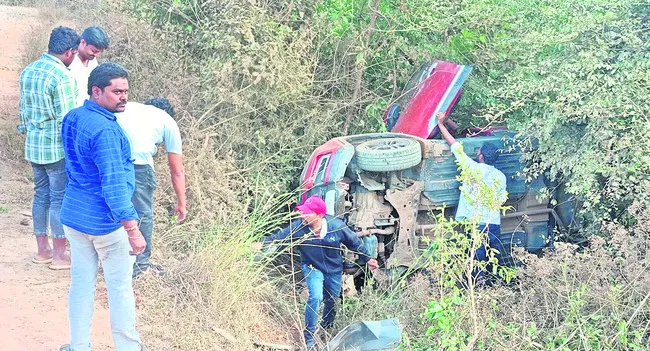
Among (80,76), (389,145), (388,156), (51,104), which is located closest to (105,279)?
(51,104)

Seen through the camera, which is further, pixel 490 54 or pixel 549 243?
pixel 490 54

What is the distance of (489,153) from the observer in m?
6.51

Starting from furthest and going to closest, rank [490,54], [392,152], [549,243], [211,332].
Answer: [490,54] → [549,243] → [392,152] → [211,332]

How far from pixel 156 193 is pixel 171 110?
91 centimetres

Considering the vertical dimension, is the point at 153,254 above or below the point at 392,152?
below

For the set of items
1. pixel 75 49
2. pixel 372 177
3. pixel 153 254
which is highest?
pixel 75 49

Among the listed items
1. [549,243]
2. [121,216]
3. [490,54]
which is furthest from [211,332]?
[490,54]

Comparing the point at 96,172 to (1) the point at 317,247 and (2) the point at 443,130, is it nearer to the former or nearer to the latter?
(1) the point at 317,247

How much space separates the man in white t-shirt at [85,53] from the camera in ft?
17.4

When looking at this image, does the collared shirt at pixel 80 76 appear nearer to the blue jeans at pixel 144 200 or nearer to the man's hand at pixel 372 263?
the blue jeans at pixel 144 200

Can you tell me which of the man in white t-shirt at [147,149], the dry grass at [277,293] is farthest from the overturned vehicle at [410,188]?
the man in white t-shirt at [147,149]

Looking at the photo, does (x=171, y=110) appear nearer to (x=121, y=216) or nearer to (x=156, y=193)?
(x=156, y=193)

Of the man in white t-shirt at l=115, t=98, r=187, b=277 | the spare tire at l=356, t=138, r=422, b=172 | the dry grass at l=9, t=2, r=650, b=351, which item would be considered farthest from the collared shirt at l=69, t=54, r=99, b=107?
the spare tire at l=356, t=138, r=422, b=172

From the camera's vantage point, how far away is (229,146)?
284 inches
